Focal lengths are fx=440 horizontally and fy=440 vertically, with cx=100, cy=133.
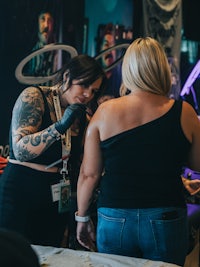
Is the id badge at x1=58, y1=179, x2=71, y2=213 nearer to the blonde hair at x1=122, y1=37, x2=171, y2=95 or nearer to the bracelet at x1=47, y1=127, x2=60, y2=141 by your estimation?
the bracelet at x1=47, y1=127, x2=60, y2=141

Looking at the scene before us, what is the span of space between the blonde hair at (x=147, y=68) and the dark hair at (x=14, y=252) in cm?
94

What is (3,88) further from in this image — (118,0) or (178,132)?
(118,0)

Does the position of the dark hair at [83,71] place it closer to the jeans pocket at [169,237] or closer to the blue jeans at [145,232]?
the blue jeans at [145,232]

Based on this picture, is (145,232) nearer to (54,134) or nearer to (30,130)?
(54,134)

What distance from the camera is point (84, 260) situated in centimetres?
137

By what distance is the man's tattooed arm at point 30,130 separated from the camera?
1.85 metres

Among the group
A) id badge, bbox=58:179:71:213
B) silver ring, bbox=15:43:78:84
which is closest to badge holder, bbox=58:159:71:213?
id badge, bbox=58:179:71:213

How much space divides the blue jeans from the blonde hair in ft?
1.45

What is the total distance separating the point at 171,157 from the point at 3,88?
1.19m

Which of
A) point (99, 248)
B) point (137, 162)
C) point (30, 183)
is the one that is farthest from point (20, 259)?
point (30, 183)

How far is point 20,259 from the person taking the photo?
69 centimetres

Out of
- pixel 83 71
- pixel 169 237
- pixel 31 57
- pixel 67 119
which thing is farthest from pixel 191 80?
pixel 169 237

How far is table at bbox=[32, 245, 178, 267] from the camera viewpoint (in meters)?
1.34

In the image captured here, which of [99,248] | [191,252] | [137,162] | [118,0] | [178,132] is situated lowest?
[191,252]
